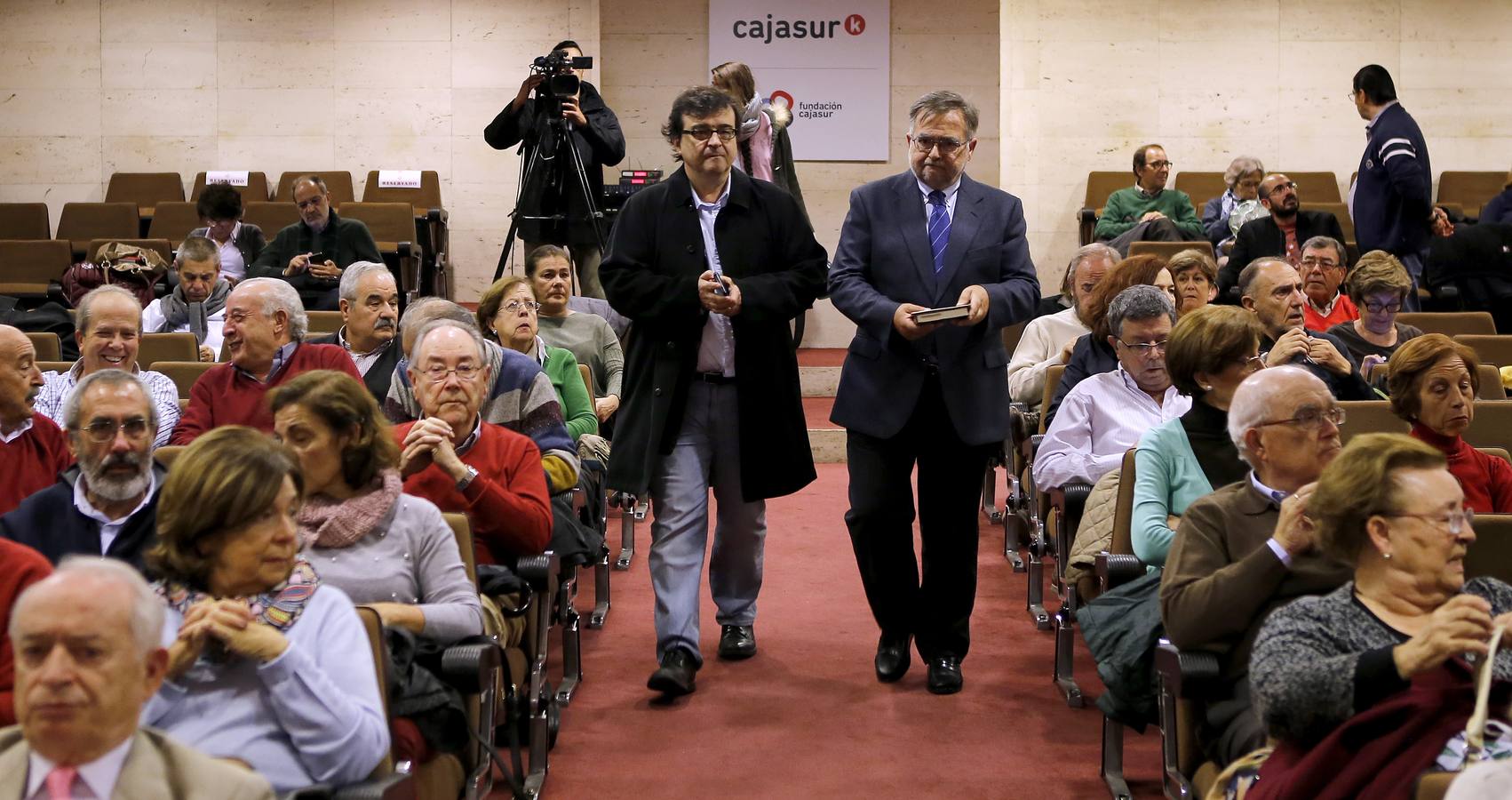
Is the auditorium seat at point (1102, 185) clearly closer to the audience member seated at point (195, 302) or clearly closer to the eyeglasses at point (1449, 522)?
the audience member seated at point (195, 302)

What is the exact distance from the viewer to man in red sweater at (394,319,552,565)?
3.13 m

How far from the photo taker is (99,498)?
8.85 feet

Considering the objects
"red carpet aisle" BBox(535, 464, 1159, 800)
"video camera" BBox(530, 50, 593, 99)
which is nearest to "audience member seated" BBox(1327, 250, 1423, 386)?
"red carpet aisle" BBox(535, 464, 1159, 800)

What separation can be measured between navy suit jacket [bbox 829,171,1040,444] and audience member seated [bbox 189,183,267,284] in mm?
5134

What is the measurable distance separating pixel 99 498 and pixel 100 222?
24.4ft

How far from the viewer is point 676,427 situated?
3.83 meters

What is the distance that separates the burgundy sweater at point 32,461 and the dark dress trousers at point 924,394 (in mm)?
1792

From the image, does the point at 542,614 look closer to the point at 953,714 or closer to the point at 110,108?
the point at 953,714

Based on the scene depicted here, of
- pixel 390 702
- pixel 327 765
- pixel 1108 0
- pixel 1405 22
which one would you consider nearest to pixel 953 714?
pixel 390 702

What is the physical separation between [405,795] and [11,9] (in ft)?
33.0

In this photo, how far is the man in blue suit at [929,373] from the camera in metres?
3.75

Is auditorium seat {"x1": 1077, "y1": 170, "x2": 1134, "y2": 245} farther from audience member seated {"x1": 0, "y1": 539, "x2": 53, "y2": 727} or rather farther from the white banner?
audience member seated {"x1": 0, "y1": 539, "x2": 53, "y2": 727}

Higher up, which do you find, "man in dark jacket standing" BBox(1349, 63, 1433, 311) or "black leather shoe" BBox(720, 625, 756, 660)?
"man in dark jacket standing" BBox(1349, 63, 1433, 311)

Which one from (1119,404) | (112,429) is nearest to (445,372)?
(112,429)
